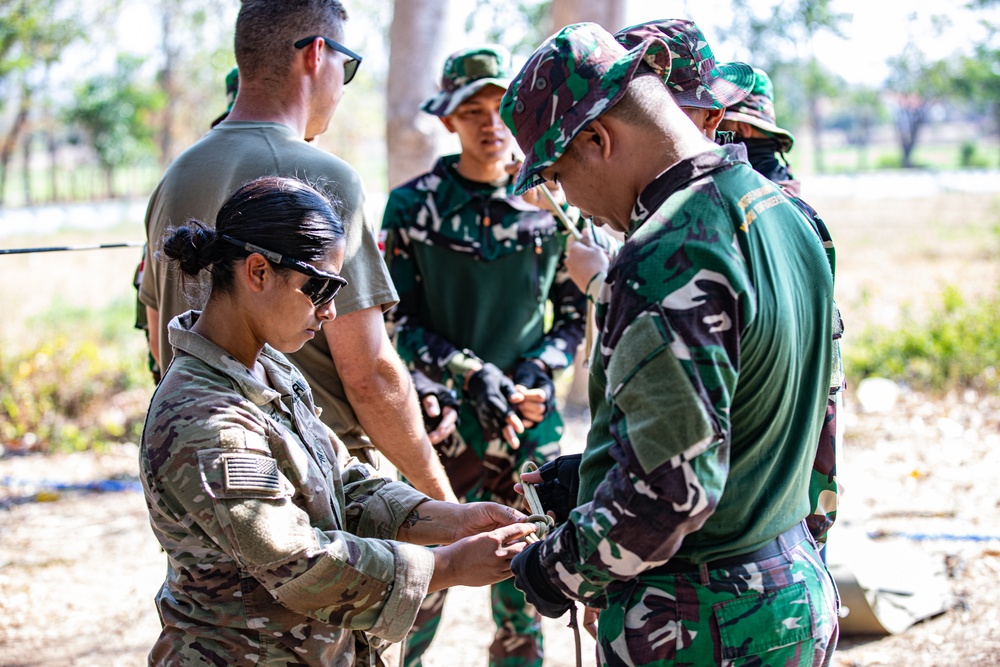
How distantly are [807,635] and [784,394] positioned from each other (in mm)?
475

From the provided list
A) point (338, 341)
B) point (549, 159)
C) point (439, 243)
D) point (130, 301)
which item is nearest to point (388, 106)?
point (439, 243)

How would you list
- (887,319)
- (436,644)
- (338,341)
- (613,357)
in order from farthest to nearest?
(887,319)
(436,644)
(338,341)
(613,357)

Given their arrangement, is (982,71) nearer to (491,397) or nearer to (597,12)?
(597,12)

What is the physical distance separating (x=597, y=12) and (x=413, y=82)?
1576mm

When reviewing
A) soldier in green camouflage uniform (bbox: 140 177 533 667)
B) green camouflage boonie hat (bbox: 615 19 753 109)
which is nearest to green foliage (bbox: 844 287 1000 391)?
green camouflage boonie hat (bbox: 615 19 753 109)

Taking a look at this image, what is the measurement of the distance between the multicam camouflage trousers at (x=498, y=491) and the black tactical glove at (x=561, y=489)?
131 centimetres

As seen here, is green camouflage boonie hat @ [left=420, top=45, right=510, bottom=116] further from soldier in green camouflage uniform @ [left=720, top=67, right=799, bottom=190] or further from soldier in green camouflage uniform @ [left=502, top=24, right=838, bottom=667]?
soldier in green camouflage uniform @ [left=502, top=24, right=838, bottom=667]

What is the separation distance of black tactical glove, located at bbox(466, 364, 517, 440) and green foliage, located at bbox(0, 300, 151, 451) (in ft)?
14.2

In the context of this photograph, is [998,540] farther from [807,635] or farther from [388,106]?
[388,106]

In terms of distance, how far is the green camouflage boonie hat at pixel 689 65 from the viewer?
1.99 meters

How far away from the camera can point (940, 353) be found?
26.4 feet

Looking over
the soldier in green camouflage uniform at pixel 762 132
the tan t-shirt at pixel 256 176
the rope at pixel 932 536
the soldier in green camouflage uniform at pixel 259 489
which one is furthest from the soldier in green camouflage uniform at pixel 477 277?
the rope at pixel 932 536

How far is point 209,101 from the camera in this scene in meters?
35.9

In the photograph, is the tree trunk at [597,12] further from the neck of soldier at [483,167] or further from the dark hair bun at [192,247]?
the dark hair bun at [192,247]
